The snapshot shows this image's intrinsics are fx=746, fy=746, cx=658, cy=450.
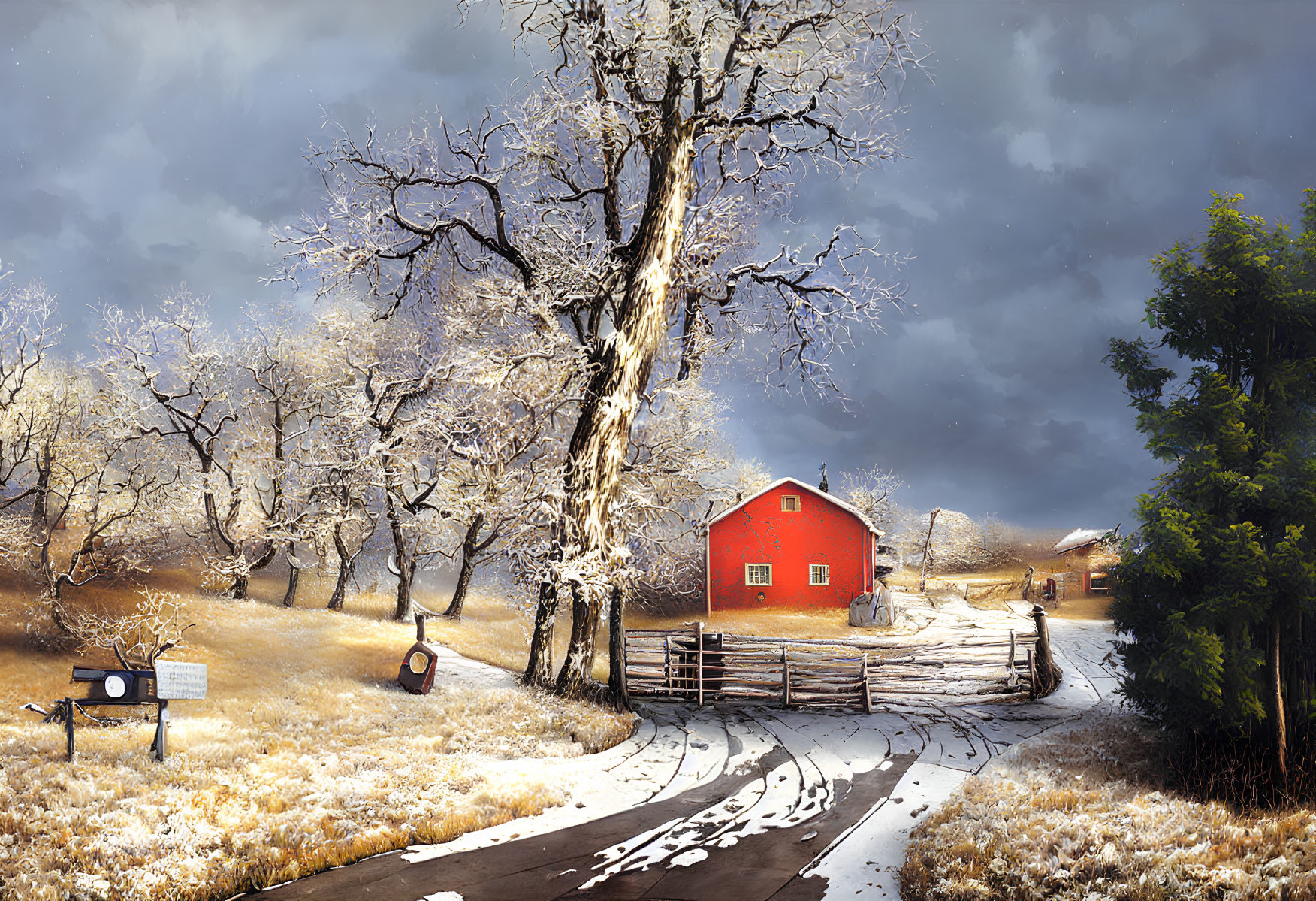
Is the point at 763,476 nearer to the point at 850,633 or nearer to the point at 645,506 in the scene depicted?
the point at 850,633

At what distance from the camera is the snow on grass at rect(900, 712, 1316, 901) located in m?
4.84

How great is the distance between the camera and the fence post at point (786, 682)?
1244cm

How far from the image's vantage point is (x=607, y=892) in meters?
5.34

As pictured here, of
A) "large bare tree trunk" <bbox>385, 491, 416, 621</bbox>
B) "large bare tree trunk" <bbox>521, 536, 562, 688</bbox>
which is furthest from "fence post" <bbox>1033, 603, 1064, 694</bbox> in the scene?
"large bare tree trunk" <bbox>385, 491, 416, 621</bbox>

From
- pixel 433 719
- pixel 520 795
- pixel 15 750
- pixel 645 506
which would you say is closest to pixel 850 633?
pixel 645 506

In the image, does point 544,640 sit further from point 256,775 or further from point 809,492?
point 809,492

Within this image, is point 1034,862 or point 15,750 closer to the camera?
point 1034,862

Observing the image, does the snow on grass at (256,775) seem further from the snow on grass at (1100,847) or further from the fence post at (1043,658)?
the fence post at (1043,658)

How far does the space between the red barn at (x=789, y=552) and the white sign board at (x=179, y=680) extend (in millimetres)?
20359

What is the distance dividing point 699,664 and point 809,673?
1931 mm

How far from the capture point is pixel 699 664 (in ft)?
41.0

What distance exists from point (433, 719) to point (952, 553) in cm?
4217

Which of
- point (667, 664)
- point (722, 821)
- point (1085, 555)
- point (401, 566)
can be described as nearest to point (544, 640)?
point (667, 664)

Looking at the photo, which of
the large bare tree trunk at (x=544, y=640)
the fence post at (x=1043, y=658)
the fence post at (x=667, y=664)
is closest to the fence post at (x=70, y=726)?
the large bare tree trunk at (x=544, y=640)
